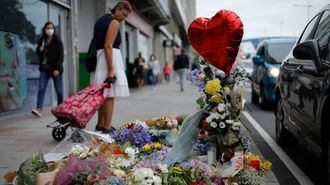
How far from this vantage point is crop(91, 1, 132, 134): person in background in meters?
6.93

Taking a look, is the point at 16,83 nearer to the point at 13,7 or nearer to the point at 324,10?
the point at 13,7

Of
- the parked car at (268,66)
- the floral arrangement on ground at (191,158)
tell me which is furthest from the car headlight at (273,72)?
the floral arrangement on ground at (191,158)

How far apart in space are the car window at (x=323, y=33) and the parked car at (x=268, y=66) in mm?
6651

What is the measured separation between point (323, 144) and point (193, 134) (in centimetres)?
119

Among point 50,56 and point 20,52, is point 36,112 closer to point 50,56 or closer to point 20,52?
point 50,56

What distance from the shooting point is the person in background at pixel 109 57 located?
6926 mm

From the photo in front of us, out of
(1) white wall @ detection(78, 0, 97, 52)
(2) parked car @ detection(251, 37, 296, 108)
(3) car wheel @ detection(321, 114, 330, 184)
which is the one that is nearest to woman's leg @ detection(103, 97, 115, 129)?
(3) car wheel @ detection(321, 114, 330, 184)

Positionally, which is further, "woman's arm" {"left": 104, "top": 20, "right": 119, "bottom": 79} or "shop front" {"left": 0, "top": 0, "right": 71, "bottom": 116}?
"shop front" {"left": 0, "top": 0, "right": 71, "bottom": 116}

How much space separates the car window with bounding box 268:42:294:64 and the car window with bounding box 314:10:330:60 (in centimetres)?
742

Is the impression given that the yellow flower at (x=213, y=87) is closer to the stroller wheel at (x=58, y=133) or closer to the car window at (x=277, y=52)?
the stroller wheel at (x=58, y=133)

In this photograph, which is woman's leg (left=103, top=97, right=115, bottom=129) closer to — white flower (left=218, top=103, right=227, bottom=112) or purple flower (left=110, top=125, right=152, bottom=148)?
purple flower (left=110, top=125, right=152, bottom=148)

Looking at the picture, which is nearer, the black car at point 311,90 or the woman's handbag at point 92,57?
the black car at point 311,90

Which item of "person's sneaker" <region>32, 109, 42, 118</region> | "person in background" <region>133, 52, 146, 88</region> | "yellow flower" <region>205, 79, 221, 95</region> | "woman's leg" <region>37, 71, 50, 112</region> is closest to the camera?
"yellow flower" <region>205, 79, 221, 95</region>

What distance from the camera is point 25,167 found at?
166 inches
